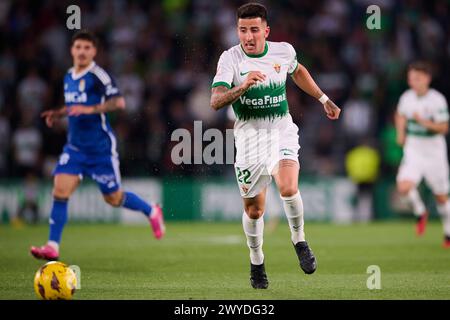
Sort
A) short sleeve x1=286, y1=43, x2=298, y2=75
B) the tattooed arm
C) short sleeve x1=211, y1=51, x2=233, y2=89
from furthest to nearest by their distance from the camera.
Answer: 1. short sleeve x1=286, y1=43, x2=298, y2=75
2. short sleeve x1=211, y1=51, x2=233, y2=89
3. the tattooed arm

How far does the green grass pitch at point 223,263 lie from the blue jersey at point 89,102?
1408mm

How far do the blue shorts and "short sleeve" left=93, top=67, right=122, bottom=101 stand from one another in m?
0.78

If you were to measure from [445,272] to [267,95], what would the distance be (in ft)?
9.73

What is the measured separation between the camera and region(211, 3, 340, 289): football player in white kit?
8261 mm

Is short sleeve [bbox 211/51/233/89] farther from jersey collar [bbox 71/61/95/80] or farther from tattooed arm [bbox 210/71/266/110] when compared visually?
jersey collar [bbox 71/61/95/80]

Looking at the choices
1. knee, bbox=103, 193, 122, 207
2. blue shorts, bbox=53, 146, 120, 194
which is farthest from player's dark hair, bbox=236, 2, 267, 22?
knee, bbox=103, 193, 122, 207

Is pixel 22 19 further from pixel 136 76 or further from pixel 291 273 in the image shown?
pixel 291 273

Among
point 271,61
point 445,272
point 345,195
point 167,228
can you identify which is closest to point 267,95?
point 271,61

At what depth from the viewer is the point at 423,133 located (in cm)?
1437

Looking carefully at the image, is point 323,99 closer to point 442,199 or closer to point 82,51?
point 82,51

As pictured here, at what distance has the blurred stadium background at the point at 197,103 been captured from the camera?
19.4 m

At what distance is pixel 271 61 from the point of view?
8445mm

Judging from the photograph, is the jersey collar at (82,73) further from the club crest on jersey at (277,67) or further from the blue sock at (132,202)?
the club crest on jersey at (277,67)

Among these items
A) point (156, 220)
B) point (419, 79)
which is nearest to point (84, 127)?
point (156, 220)
